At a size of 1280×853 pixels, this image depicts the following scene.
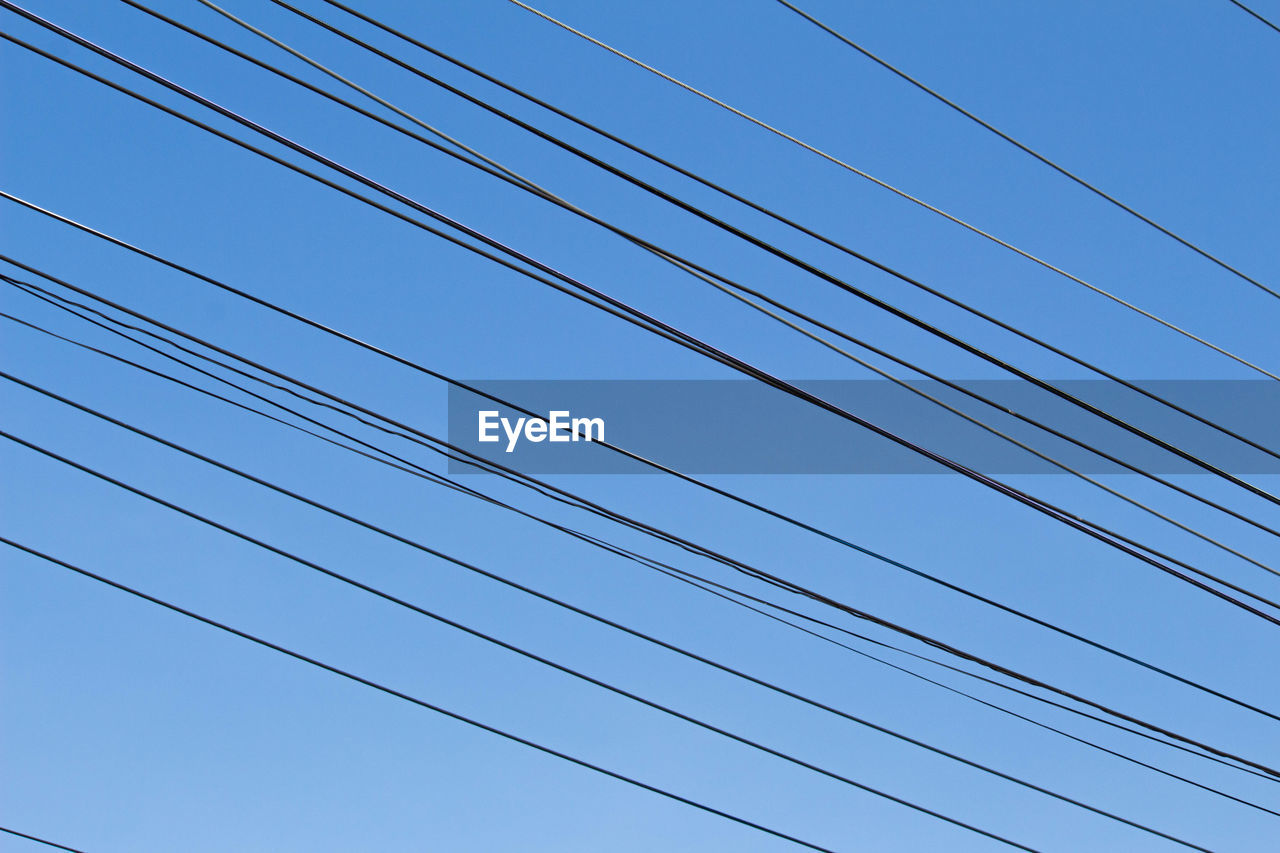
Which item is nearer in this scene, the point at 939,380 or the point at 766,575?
the point at 939,380

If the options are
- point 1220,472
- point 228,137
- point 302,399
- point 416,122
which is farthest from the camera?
point 302,399

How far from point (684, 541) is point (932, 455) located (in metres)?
2.01

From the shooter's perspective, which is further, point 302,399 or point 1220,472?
point 302,399

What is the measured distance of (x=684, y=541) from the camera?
7.90 meters

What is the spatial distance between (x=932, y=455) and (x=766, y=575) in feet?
6.02

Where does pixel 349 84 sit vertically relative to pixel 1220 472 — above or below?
above

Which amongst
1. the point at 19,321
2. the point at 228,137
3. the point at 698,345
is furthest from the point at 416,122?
the point at 19,321

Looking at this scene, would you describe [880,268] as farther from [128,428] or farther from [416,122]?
[128,428]

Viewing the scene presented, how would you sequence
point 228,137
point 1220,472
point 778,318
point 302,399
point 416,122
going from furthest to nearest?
point 302,399, point 1220,472, point 778,318, point 416,122, point 228,137

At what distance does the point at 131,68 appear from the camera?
5.30 metres

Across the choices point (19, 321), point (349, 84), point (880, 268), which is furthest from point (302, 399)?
point (880, 268)

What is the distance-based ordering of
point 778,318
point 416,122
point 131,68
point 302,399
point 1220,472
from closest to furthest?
1. point 131,68
2. point 416,122
3. point 778,318
4. point 1220,472
5. point 302,399

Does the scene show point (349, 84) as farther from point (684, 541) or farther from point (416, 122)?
point (684, 541)

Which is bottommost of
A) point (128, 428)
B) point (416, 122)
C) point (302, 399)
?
point (128, 428)
